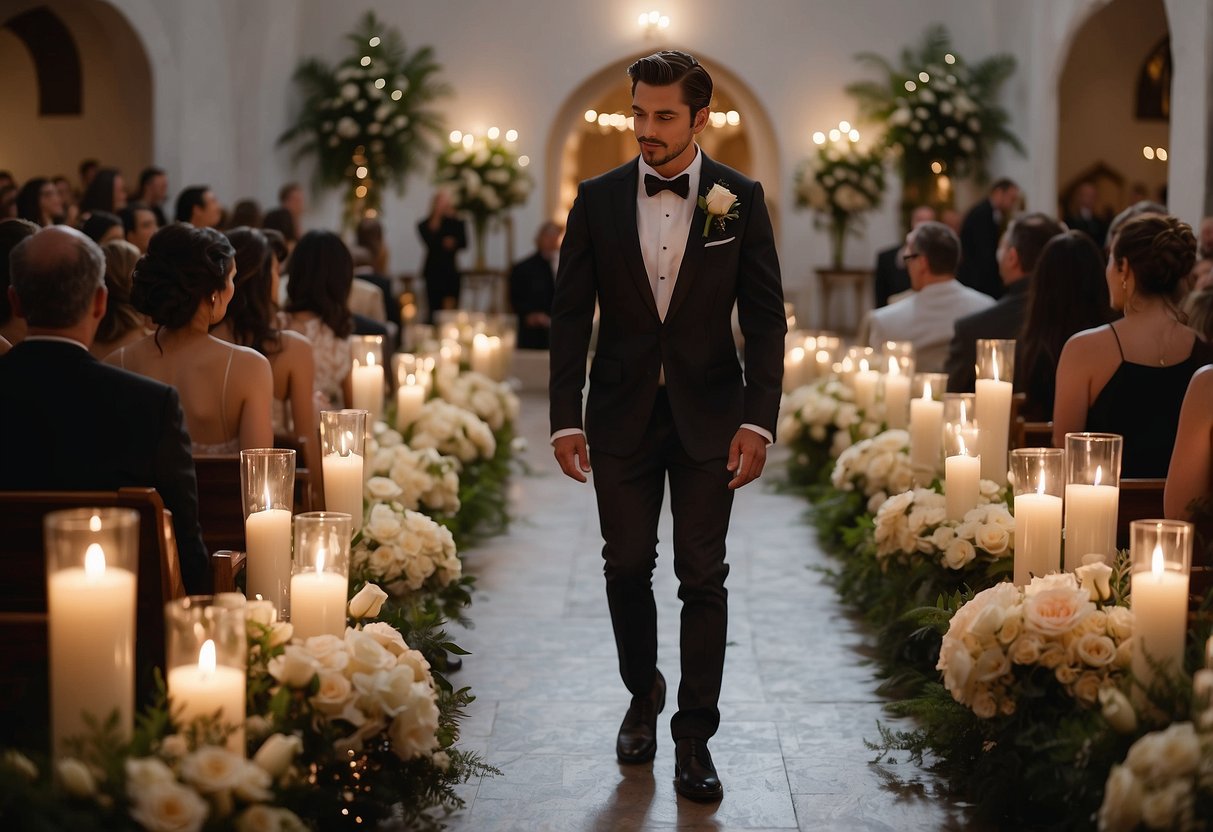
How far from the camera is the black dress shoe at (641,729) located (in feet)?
13.8

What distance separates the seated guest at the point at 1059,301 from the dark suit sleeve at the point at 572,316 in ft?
7.35

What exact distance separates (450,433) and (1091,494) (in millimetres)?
3976

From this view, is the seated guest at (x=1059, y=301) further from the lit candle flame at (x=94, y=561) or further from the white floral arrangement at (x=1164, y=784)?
the lit candle flame at (x=94, y=561)

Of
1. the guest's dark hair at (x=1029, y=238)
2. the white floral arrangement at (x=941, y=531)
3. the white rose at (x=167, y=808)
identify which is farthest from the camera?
the guest's dark hair at (x=1029, y=238)

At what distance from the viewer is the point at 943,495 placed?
5238 mm

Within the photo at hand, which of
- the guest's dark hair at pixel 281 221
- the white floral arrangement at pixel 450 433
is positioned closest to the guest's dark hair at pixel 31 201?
the guest's dark hair at pixel 281 221

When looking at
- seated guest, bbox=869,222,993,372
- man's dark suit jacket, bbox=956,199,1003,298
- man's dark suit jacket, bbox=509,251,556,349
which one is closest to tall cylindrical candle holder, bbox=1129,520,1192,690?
seated guest, bbox=869,222,993,372

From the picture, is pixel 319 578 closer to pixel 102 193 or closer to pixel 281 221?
pixel 281 221

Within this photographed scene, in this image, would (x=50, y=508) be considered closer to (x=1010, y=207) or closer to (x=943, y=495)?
(x=943, y=495)

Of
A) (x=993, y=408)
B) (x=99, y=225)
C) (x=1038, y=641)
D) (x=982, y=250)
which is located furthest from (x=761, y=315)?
(x=982, y=250)

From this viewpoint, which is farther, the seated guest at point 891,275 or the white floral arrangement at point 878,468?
the seated guest at point 891,275

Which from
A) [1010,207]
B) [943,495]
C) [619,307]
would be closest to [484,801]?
[619,307]

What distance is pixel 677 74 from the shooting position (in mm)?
3816

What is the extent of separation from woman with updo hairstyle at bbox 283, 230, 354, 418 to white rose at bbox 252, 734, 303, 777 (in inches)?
140
